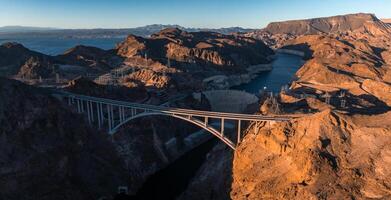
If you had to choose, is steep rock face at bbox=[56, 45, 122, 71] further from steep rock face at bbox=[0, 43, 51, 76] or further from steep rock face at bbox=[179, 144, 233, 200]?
steep rock face at bbox=[179, 144, 233, 200]

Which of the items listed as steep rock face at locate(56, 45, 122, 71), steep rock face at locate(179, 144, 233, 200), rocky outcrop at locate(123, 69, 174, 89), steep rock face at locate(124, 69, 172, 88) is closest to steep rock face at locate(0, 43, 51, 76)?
steep rock face at locate(56, 45, 122, 71)

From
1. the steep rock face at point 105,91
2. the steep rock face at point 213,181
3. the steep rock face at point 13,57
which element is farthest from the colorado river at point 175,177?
the steep rock face at point 13,57

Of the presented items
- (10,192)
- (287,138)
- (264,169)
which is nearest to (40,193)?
(10,192)

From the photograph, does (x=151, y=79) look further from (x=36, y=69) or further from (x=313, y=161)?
(x=313, y=161)

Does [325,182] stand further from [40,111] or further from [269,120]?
[40,111]

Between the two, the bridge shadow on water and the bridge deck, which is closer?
the bridge deck
